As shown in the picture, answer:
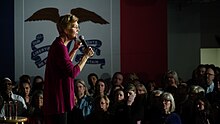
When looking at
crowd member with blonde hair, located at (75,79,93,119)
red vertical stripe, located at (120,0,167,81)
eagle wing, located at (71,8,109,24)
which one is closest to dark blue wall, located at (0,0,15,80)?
eagle wing, located at (71,8,109,24)

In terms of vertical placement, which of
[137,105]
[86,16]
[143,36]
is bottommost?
[137,105]

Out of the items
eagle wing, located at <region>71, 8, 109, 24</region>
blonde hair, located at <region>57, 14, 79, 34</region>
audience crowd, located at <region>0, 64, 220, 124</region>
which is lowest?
audience crowd, located at <region>0, 64, 220, 124</region>

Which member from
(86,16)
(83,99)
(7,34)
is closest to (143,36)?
(86,16)

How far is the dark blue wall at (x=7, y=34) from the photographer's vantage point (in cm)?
704

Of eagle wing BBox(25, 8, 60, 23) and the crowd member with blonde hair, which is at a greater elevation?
eagle wing BBox(25, 8, 60, 23)

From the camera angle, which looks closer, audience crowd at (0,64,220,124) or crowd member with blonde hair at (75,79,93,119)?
audience crowd at (0,64,220,124)

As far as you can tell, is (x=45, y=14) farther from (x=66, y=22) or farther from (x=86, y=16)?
(x=66, y=22)

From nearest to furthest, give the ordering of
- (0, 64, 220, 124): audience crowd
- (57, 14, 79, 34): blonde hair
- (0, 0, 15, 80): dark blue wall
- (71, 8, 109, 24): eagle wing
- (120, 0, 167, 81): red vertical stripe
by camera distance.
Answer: (57, 14, 79, 34): blonde hair < (0, 64, 220, 124): audience crowd < (0, 0, 15, 80): dark blue wall < (71, 8, 109, 24): eagle wing < (120, 0, 167, 81): red vertical stripe

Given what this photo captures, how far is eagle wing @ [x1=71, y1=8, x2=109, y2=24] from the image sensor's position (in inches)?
283

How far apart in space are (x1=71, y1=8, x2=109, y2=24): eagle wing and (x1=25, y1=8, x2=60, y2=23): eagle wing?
26 cm

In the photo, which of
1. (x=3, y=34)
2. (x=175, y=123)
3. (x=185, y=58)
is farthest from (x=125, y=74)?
(x=175, y=123)

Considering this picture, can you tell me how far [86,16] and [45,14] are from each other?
0.60m

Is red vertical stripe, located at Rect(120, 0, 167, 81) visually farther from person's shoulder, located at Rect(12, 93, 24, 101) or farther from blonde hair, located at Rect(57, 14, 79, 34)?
blonde hair, located at Rect(57, 14, 79, 34)

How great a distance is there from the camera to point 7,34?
277 inches
